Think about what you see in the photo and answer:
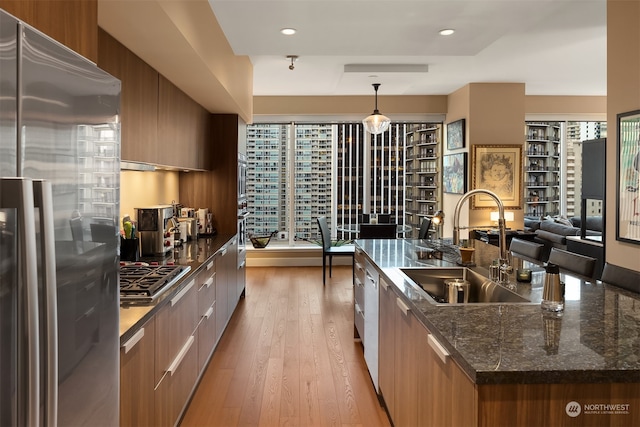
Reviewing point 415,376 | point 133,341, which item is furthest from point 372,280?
Result: point 133,341

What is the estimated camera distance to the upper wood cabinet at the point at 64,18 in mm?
1104

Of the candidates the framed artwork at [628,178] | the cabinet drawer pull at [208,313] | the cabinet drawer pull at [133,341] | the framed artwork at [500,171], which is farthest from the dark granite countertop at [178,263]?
the framed artwork at [500,171]

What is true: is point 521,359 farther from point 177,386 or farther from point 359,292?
point 359,292

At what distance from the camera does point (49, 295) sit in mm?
940

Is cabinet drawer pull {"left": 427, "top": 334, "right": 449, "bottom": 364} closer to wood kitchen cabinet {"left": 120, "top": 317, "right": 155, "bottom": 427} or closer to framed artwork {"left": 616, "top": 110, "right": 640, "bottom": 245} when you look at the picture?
wood kitchen cabinet {"left": 120, "top": 317, "right": 155, "bottom": 427}

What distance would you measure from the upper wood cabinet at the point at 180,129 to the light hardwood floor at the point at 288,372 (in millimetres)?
1607

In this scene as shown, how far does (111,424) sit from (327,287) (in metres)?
5.16

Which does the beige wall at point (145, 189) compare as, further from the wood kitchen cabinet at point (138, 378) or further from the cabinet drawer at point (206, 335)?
the wood kitchen cabinet at point (138, 378)

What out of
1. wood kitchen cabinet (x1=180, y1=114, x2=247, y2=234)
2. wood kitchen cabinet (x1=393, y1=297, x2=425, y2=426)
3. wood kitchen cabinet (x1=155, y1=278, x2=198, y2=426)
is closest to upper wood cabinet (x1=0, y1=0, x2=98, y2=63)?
wood kitchen cabinet (x1=155, y1=278, x2=198, y2=426)

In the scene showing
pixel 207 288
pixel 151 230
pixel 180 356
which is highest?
pixel 151 230

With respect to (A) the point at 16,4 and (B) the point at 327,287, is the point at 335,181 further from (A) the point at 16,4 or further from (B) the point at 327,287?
(A) the point at 16,4

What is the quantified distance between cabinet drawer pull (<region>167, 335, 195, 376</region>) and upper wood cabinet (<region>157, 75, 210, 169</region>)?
4.16 ft

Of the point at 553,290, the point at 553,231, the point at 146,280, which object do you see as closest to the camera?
the point at 553,290

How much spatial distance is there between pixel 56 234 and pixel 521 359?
3.86 feet
